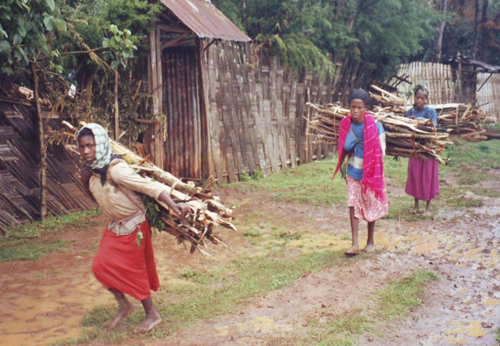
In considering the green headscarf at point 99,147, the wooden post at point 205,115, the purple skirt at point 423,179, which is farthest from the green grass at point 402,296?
the wooden post at point 205,115

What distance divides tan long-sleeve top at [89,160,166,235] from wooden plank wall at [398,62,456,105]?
14825 mm

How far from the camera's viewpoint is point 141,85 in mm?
8422

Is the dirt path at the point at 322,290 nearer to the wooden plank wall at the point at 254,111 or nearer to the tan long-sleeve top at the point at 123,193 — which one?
the tan long-sleeve top at the point at 123,193

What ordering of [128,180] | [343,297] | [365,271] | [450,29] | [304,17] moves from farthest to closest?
[450,29] < [304,17] < [365,271] < [343,297] < [128,180]

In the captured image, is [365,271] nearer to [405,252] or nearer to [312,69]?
[405,252]

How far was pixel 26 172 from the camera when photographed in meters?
7.02

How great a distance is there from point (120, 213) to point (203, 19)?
5351 millimetres

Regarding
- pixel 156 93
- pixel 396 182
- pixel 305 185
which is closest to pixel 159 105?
pixel 156 93

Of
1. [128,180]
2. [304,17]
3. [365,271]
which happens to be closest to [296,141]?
[304,17]

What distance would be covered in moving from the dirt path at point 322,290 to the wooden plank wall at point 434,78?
36.3ft

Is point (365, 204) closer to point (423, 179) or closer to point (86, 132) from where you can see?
point (423, 179)

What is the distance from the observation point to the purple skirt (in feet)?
26.2

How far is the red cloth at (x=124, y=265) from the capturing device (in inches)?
158

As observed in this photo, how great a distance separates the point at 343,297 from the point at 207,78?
18.3 feet
